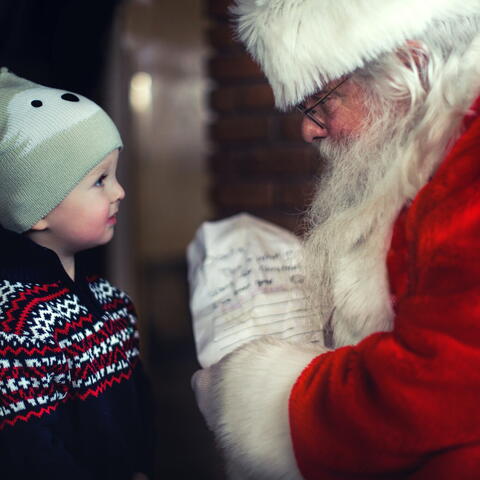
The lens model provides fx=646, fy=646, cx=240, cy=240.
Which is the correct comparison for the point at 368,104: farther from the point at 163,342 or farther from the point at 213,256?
the point at 163,342

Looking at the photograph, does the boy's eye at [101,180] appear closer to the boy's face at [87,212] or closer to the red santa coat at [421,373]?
the boy's face at [87,212]

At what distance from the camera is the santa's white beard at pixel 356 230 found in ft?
3.75

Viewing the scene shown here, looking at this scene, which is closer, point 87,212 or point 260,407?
point 260,407

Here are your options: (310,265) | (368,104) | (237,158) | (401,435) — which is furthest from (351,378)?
(237,158)

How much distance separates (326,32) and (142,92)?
402 centimetres

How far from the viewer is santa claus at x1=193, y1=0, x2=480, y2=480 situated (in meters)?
0.97

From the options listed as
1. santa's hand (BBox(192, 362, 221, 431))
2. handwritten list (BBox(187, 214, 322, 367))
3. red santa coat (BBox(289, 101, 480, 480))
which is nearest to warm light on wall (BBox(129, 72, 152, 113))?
handwritten list (BBox(187, 214, 322, 367))

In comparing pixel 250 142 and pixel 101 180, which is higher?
pixel 101 180

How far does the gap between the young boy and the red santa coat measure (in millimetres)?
478

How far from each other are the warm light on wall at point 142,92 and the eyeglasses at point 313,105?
3.84m

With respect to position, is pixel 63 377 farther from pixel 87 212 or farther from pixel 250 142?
pixel 250 142

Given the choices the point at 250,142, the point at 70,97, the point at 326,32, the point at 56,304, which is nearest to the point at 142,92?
the point at 250,142

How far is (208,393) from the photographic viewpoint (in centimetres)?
128

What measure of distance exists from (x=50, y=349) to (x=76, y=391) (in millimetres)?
130
